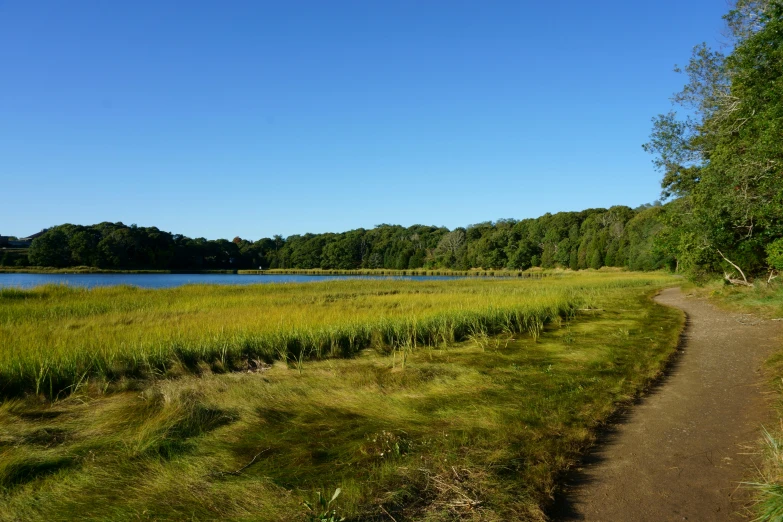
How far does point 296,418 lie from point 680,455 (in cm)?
422

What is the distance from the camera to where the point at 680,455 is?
180 inches

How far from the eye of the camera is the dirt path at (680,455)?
362cm

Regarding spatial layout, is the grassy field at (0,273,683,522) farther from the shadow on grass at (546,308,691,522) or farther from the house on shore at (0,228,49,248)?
the house on shore at (0,228,49,248)

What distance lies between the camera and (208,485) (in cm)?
380

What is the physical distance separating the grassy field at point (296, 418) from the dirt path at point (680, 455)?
1.00 ft

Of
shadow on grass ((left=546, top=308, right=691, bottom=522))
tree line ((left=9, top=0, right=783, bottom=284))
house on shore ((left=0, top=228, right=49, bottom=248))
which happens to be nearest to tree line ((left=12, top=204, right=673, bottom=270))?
tree line ((left=9, top=0, right=783, bottom=284))

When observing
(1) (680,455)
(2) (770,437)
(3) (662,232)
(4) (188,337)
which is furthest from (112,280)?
(2) (770,437)

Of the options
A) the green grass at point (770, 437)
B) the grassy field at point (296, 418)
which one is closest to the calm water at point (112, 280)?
the grassy field at point (296, 418)

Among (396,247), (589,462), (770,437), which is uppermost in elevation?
(396,247)

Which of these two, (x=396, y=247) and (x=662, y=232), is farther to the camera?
(x=396, y=247)

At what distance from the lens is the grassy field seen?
144 inches

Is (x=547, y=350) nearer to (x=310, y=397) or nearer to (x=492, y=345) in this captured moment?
(x=492, y=345)

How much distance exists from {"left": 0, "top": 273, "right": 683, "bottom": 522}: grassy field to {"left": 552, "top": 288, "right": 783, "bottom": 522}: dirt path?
1.00ft

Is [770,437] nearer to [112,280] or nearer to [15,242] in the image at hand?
[112,280]
